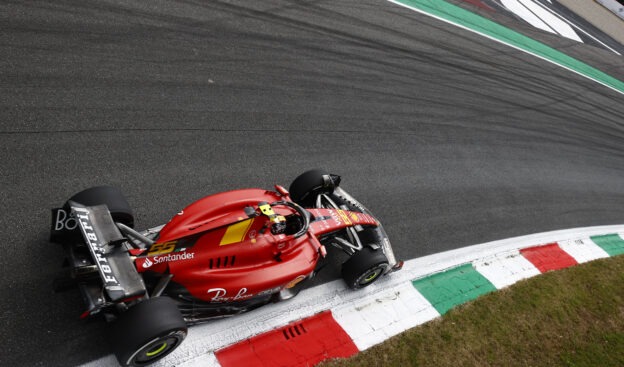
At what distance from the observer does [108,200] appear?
4.52m

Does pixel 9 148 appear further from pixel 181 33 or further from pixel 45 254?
pixel 181 33

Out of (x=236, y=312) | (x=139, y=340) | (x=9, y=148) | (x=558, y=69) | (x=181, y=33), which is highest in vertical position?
(x=558, y=69)

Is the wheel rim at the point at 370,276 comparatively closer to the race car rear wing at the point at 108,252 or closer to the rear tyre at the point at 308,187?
the rear tyre at the point at 308,187

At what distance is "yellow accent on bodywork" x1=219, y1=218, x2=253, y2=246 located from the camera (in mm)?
4605

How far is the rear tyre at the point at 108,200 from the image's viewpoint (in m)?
4.50

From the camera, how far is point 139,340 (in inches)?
146

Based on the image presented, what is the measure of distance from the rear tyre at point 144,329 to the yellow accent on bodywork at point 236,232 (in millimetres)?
871

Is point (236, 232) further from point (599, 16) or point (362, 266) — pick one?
point (599, 16)

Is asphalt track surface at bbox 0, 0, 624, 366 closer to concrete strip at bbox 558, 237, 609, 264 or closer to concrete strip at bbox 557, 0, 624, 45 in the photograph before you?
concrete strip at bbox 558, 237, 609, 264

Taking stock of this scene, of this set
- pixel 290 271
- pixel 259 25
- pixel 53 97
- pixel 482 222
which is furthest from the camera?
pixel 259 25

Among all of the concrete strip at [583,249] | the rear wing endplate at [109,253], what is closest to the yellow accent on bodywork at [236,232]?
the rear wing endplate at [109,253]

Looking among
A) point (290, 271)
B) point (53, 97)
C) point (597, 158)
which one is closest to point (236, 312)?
point (290, 271)

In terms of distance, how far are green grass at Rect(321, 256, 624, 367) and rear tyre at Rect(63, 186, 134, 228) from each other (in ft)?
9.02

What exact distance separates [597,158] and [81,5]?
1324cm
